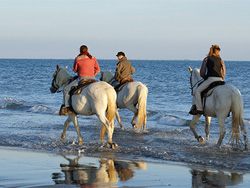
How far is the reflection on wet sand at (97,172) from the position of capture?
7191 mm

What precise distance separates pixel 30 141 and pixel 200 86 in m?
4.78

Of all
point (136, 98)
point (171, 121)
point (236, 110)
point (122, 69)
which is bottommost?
point (171, 121)

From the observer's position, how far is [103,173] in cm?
784

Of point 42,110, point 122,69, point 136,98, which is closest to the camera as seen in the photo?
point 136,98

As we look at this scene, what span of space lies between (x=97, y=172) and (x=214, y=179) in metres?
2.03

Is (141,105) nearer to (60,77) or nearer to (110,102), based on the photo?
(60,77)

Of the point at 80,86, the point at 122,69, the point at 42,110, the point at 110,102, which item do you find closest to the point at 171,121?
the point at 122,69

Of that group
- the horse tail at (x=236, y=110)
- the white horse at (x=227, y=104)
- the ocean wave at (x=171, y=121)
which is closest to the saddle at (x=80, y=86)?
the white horse at (x=227, y=104)

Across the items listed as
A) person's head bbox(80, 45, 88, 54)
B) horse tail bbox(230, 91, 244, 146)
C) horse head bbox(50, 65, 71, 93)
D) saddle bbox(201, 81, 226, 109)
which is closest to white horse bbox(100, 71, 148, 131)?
horse head bbox(50, 65, 71, 93)

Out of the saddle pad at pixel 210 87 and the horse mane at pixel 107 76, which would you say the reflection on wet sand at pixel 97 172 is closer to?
the saddle pad at pixel 210 87

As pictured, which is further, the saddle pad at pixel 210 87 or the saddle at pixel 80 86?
the saddle at pixel 80 86

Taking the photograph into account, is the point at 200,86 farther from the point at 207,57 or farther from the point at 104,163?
the point at 104,163

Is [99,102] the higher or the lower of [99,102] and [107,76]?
the lower

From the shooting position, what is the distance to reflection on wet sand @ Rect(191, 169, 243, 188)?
23.2 ft
